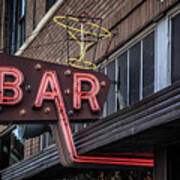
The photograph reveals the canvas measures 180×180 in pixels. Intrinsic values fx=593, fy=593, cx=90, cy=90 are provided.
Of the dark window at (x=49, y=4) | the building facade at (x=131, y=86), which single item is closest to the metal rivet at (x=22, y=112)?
the building facade at (x=131, y=86)

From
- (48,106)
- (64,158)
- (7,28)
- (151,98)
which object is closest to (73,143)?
(64,158)

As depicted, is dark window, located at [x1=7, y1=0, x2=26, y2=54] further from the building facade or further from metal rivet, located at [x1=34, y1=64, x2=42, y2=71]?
metal rivet, located at [x1=34, y1=64, x2=42, y2=71]

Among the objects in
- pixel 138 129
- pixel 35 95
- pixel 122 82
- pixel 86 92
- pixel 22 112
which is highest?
pixel 122 82

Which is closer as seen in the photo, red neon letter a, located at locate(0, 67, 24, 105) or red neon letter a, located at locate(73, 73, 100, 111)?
red neon letter a, located at locate(0, 67, 24, 105)

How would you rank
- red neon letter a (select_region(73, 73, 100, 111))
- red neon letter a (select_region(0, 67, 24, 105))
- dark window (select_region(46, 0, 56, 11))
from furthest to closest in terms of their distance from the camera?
dark window (select_region(46, 0, 56, 11)) → red neon letter a (select_region(73, 73, 100, 111)) → red neon letter a (select_region(0, 67, 24, 105))

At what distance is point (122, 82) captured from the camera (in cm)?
1195

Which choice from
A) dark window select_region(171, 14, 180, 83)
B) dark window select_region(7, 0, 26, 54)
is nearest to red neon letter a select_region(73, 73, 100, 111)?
dark window select_region(171, 14, 180, 83)

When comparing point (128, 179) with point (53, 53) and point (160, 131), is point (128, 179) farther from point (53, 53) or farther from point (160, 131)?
point (53, 53)

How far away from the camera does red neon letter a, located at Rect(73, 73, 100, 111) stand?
11.0 m

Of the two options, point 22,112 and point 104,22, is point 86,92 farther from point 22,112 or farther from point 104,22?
point 104,22

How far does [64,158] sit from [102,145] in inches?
45.1

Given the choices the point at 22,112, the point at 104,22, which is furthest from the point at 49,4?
the point at 22,112

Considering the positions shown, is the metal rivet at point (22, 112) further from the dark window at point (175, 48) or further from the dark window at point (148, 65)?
the dark window at point (175, 48)

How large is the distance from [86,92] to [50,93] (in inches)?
26.7
